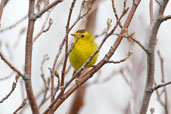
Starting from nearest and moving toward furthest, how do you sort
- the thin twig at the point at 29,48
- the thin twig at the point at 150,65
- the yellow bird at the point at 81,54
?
the thin twig at the point at 29,48 < the thin twig at the point at 150,65 < the yellow bird at the point at 81,54

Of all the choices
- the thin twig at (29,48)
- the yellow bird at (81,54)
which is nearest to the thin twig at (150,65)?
the thin twig at (29,48)

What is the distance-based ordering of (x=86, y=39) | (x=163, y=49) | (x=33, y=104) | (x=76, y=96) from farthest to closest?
(x=163, y=49), (x=76, y=96), (x=86, y=39), (x=33, y=104)

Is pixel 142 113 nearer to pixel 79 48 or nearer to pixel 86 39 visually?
pixel 79 48

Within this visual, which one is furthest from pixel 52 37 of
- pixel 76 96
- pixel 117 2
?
pixel 76 96

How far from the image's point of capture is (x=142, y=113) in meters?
2.62

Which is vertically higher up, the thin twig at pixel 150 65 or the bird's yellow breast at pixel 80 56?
the bird's yellow breast at pixel 80 56

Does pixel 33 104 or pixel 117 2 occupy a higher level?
pixel 117 2

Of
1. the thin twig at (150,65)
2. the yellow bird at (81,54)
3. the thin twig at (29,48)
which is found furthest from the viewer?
the yellow bird at (81,54)

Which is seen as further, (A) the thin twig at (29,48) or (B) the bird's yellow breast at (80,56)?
(B) the bird's yellow breast at (80,56)

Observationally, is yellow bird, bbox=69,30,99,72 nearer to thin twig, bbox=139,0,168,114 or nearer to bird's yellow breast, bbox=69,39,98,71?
bird's yellow breast, bbox=69,39,98,71

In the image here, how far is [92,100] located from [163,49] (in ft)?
7.99

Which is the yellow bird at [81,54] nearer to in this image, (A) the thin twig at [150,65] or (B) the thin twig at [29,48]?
(A) the thin twig at [150,65]

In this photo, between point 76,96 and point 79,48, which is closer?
point 79,48

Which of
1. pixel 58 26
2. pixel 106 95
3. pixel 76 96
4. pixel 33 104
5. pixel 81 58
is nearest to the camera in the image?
pixel 33 104
